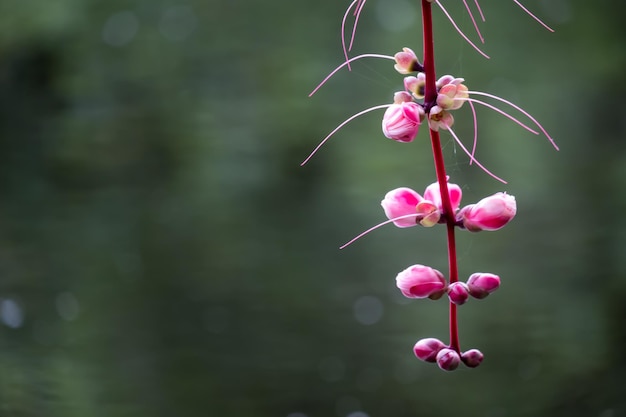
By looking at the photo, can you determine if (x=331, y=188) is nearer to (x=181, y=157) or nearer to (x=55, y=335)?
(x=181, y=157)

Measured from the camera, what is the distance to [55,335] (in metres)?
1.57

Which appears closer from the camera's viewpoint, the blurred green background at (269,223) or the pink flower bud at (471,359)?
the pink flower bud at (471,359)

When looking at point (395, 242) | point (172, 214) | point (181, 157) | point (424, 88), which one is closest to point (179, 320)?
point (172, 214)

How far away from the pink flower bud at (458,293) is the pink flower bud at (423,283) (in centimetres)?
1

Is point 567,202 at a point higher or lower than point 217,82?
lower

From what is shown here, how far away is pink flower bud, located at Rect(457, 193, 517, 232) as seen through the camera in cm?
38

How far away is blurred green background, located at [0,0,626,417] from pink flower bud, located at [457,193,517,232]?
1.08 m

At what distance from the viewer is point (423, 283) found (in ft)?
1.29

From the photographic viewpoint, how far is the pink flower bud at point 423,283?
1.29 ft

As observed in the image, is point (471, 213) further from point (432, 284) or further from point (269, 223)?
point (269, 223)

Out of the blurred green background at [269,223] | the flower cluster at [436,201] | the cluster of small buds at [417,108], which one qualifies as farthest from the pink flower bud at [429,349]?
the blurred green background at [269,223]

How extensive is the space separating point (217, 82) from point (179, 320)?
0.54 metres

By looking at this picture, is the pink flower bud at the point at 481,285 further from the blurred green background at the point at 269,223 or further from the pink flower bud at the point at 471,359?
the blurred green background at the point at 269,223

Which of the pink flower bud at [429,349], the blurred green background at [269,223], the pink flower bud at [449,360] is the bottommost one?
the pink flower bud at [449,360]
